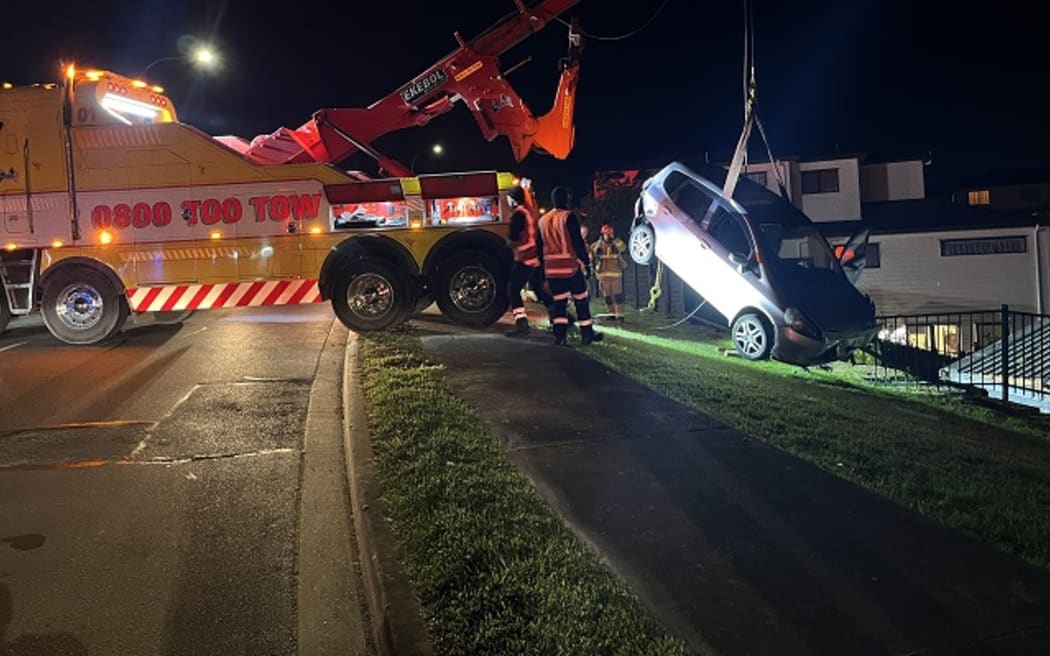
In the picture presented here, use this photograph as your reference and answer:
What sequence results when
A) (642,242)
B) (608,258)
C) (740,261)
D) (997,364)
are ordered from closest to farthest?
(740,261) → (642,242) → (997,364) → (608,258)

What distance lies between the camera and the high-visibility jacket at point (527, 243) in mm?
9617

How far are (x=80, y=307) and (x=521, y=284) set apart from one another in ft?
17.7

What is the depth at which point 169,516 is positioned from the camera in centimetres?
496

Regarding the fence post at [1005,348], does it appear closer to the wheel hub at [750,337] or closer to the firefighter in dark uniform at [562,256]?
the wheel hub at [750,337]

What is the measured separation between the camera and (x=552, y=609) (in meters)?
3.49

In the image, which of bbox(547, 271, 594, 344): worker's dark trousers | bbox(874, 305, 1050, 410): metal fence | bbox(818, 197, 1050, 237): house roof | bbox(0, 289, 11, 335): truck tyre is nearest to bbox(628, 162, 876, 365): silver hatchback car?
bbox(874, 305, 1050, 410): metal fence

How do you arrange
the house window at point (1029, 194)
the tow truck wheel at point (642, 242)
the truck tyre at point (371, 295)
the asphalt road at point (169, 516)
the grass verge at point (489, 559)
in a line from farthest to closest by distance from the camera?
the house window at point (1029, 194), the tow truck wheel at point (642, 242), the truck tyre at point (371, 295), the asphalt road at point (169, 516), the grass verge at point (489, 559)

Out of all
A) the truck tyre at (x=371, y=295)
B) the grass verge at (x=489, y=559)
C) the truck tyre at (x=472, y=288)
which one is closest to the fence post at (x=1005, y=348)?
the truck tyre at (x=472, y=288)

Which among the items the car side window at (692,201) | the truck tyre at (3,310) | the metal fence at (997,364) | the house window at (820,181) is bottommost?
the metal fence at (997,364)

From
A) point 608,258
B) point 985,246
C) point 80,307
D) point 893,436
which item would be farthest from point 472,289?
point 985,246

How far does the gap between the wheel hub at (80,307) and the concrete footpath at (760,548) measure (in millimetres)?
6101

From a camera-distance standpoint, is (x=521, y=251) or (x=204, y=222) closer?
(x=204, y=222)

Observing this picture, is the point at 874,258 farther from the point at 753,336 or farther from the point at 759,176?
the point at 753,336

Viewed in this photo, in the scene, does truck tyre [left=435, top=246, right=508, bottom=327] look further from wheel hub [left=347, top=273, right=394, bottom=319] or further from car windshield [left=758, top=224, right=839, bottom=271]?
car windshield [left=758, top=224, right=839, bottom=271]
